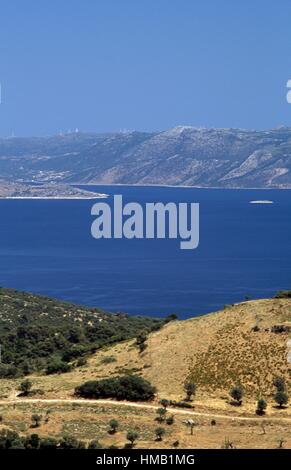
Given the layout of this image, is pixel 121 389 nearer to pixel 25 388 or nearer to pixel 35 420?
pixel 25 388

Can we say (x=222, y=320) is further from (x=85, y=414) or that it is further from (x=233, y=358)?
(x=85, y=414)

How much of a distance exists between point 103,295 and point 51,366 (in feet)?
368

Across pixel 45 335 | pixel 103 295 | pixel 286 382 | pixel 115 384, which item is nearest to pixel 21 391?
pixel 115 384

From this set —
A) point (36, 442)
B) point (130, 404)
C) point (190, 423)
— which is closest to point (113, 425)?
point (190, 423)

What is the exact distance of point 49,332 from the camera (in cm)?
9200

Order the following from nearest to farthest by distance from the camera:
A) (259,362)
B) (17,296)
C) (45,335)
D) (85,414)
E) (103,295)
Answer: (85,414), (259,362), (45,335), (17,296), (103,295)

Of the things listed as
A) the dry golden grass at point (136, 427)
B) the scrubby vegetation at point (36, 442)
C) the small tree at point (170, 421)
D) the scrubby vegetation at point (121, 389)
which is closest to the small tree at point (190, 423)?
the dry golden grass at point (136, 427)

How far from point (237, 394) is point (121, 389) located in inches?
343

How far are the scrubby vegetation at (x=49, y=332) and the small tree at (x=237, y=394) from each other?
1917 centimetres

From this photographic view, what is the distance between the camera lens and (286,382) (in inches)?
2184

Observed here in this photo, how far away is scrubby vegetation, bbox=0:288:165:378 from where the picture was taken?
241ft

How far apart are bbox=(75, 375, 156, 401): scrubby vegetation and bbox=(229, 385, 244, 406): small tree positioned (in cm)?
595

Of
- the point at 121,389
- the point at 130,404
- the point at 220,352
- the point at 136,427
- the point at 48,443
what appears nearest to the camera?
the point at 48,443

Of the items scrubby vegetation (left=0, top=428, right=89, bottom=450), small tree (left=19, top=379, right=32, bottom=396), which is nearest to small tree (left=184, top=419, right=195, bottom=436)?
scrubby vegetation (left=0, top=428, right=89, bottom=450)
